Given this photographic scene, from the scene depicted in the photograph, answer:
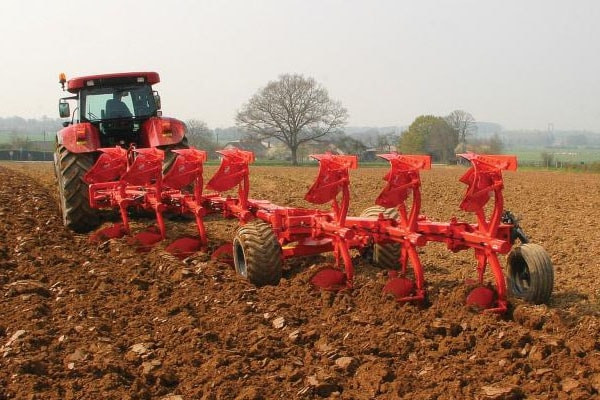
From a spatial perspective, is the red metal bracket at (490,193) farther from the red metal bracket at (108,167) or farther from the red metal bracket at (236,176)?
the red metal bracket at (108,167)

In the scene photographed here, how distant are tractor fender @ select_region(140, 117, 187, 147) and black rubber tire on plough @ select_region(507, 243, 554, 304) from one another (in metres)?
5.33

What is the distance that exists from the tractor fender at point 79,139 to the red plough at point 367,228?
4.90ft

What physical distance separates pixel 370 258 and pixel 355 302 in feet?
5.47

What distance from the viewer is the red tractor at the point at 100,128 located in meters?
8.86

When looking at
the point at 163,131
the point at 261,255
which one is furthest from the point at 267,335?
the point at 163,131

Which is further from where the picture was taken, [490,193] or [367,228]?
[367,228]

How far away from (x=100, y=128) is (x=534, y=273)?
22.1ft

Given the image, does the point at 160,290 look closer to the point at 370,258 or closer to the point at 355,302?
the point at 355,302

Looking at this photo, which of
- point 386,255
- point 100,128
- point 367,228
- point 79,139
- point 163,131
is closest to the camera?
point 367,228

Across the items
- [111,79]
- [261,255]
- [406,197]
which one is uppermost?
[111,79]

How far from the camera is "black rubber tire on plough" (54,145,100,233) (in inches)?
346

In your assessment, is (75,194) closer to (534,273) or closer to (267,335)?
(267,335)

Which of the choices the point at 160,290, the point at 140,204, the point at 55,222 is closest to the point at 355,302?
the point at 160,290

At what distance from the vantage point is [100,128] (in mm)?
9945
